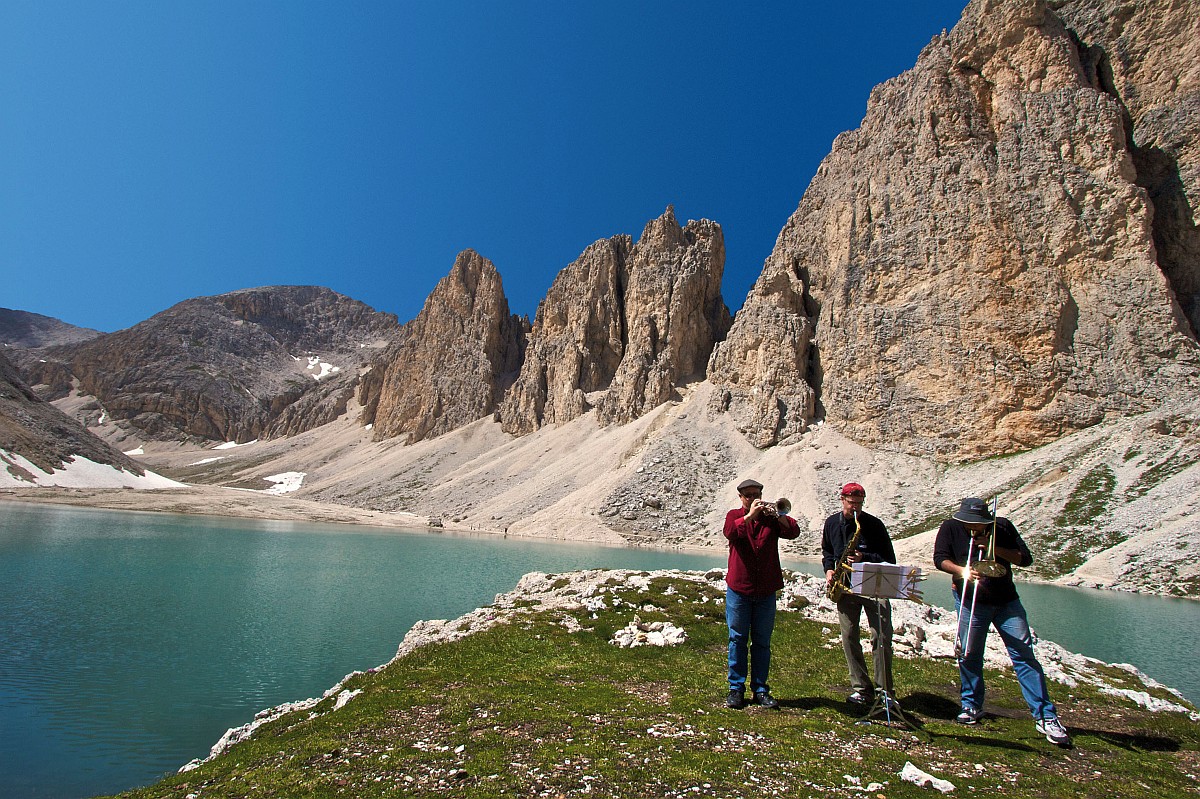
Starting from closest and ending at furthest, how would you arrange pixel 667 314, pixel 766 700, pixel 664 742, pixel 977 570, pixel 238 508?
pixel 664 742, pixel 977 570, pixel 766 700, pixel 238 508, pixel 667 314

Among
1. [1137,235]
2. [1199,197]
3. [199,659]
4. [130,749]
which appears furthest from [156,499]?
[1199,197]

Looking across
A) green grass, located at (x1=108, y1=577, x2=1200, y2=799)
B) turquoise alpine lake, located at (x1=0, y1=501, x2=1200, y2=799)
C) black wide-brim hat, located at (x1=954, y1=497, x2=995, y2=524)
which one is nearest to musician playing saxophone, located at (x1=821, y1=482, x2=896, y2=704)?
green grass, located at (x1=108, y1=577, x2=1200, y2=799)

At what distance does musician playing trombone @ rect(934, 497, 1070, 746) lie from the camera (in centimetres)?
822

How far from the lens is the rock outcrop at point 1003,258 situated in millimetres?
67750

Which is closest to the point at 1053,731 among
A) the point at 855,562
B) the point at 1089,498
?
the point at 855,562

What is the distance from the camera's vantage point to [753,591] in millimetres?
8984

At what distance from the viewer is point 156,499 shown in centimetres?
10150

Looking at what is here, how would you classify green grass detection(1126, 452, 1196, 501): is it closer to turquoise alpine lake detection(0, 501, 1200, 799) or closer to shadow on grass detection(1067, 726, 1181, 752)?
turquoise alpine lake detection(0, 501, 1200, 799)

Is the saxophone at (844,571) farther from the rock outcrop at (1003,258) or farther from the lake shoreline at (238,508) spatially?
the rock outcrop at (1003,258)

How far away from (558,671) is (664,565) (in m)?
38.1

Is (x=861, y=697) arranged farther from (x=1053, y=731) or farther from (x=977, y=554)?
(x=977, y=554)

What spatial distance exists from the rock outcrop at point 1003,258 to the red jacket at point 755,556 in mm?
73980

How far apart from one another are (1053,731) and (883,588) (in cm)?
253

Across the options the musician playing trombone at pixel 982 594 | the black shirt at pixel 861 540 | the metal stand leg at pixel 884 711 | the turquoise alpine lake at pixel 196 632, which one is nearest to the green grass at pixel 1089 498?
the turquoise alpine lake at pixel 196 632
